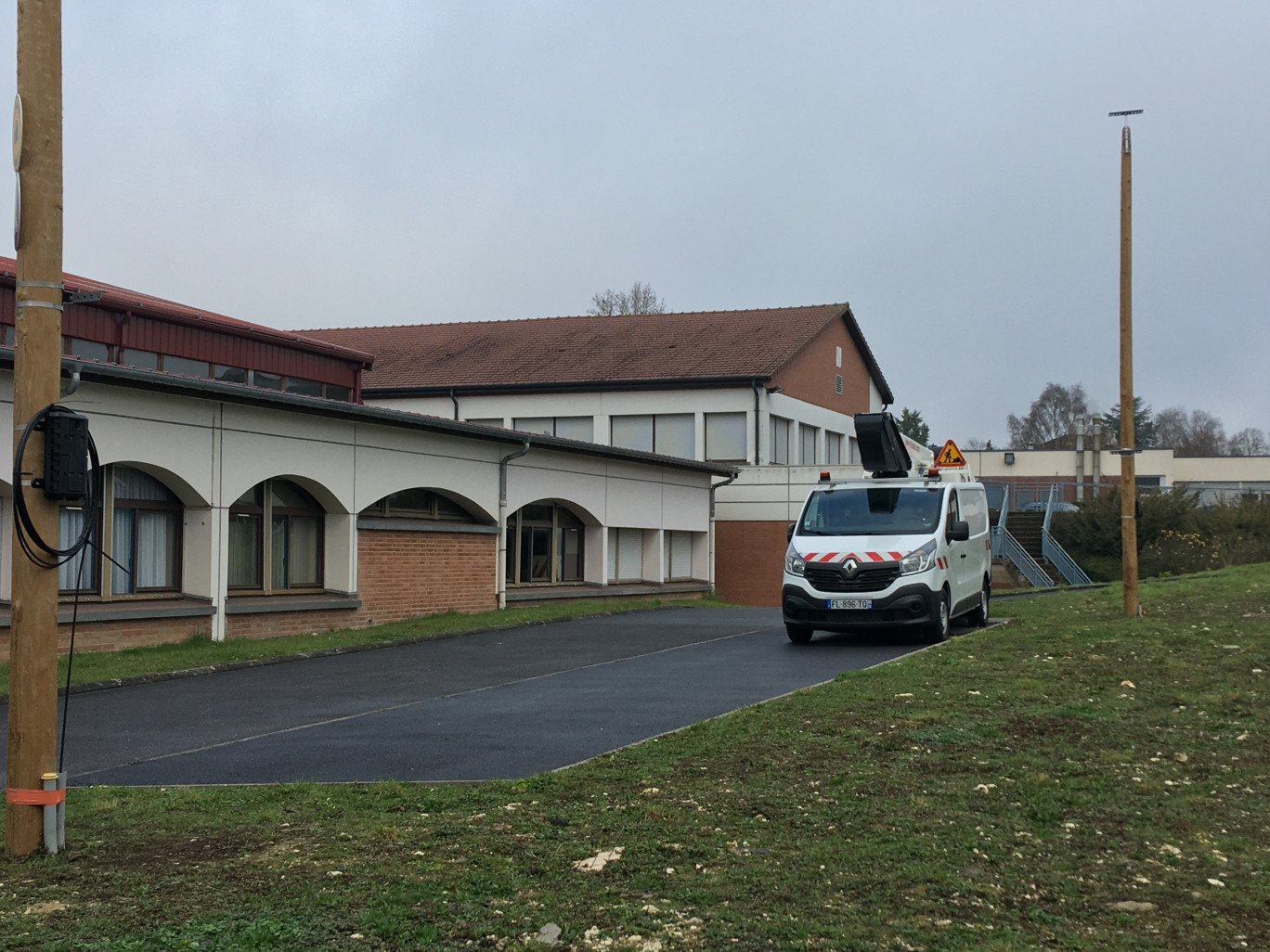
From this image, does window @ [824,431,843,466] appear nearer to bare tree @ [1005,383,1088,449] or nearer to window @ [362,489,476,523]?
window @ [362,489,476,523]

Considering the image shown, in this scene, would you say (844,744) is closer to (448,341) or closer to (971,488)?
(971,488)

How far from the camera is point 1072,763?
7.58 m

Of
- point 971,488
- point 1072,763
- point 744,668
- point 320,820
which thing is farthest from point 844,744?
point 971,488

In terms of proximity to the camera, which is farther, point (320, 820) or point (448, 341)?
point (448, 341)

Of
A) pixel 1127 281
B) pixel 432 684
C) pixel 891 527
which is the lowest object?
pixel 432 684

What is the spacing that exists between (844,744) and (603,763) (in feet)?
5.12

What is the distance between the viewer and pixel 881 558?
1609 centimetres

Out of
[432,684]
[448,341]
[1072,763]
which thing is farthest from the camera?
[448,341]

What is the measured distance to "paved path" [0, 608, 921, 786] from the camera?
28.7 feet

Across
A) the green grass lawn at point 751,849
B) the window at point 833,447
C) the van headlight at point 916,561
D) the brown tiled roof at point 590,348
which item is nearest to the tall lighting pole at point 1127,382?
the van headlight at point 916,561

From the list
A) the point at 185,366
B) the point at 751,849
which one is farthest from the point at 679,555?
the point at 751,849

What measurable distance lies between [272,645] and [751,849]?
12740 mm

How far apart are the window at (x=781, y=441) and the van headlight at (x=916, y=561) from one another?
77.5ft

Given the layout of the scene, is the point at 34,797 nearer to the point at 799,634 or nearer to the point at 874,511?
the point at 799,634
